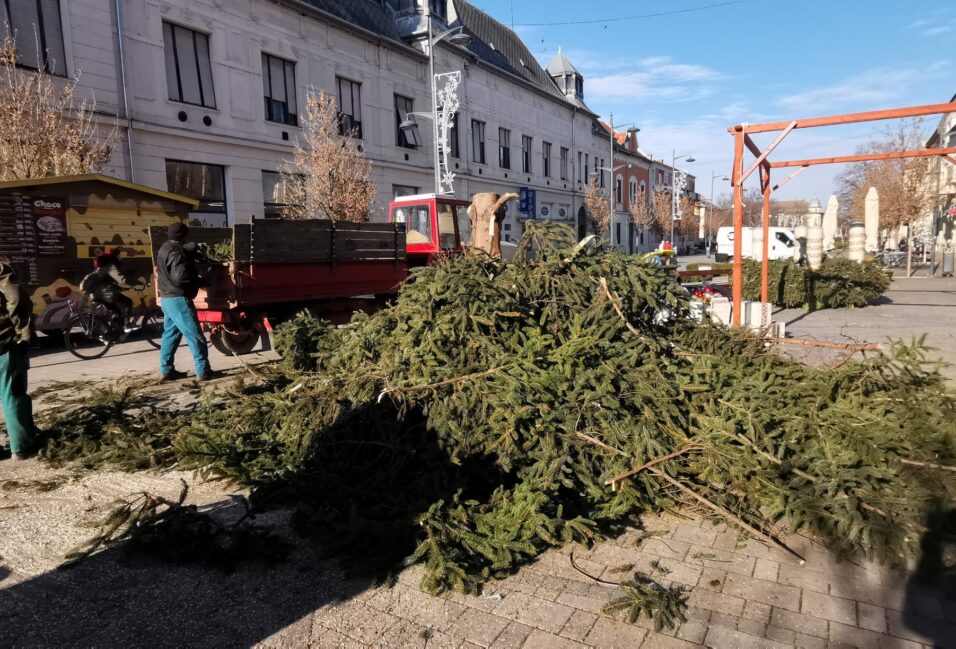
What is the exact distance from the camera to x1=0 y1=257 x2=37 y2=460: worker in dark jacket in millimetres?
4824

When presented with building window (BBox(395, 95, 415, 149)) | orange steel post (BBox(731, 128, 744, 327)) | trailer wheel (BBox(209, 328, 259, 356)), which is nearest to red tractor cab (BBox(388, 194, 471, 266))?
trailer wheel (BBox(209, 328, 259, 356))

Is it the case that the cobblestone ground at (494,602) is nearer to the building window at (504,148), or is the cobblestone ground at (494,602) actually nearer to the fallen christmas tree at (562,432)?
the fallen christmas tree at (562,432)

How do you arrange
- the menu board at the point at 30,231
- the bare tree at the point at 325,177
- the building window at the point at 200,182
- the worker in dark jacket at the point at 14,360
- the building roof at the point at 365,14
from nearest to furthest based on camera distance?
the worker in dark jacket at the point at 14,360, the menu board at the point at 30,231, the building window at the point at 200,182, the bare tree at the point at 325,177, the building roof at the point at 365,14

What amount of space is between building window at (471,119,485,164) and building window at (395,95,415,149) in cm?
554


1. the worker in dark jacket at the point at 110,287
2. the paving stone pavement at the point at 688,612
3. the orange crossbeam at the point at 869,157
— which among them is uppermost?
the orange crossbeam at the point at 869,157

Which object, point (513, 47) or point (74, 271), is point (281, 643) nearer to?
point (74, 271)

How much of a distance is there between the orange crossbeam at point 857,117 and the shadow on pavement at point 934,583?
5.79 metres

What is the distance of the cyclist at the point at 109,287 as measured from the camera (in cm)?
1033

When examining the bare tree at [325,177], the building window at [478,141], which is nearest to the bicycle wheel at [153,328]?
the bare tree at [325,177]

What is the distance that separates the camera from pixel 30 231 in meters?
10.3

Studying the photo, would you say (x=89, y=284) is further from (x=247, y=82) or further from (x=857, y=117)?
(x=857, y=117)

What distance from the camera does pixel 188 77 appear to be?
16781 mm

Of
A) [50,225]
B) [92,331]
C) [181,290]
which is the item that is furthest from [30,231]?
[181,290]

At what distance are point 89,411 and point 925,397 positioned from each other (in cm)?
702
